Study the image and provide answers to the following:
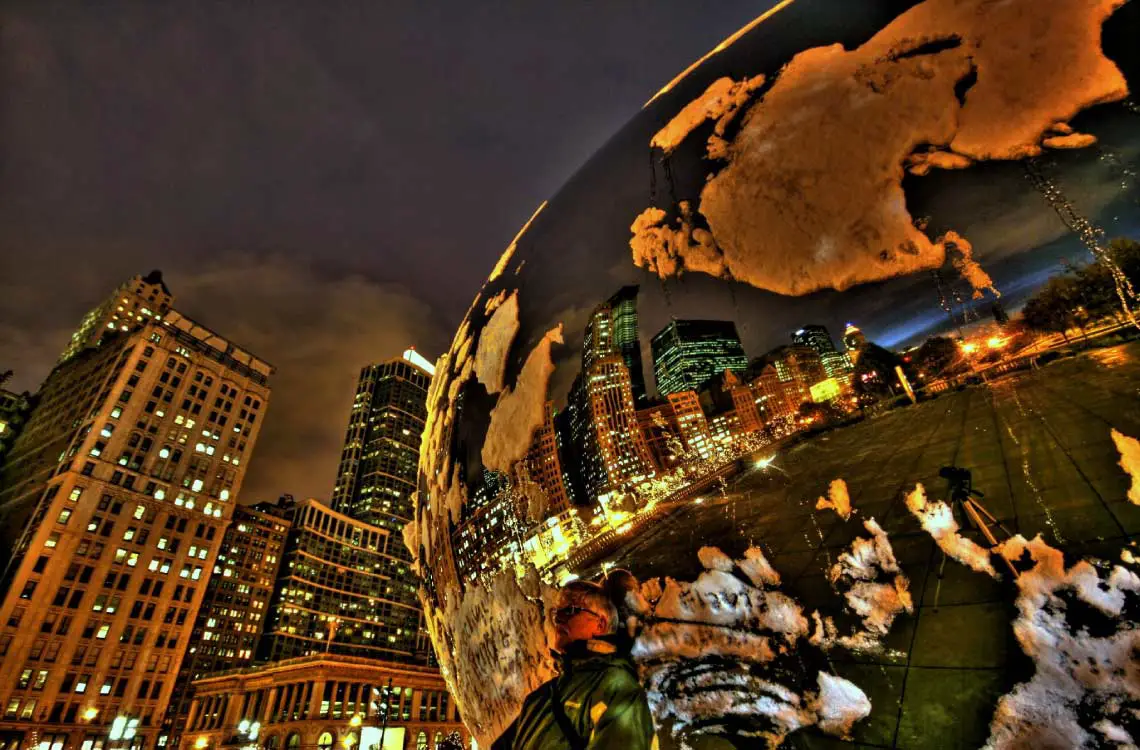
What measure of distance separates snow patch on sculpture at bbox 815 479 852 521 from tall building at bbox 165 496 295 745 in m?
83.6

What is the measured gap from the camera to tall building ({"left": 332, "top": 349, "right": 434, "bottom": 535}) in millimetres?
120188

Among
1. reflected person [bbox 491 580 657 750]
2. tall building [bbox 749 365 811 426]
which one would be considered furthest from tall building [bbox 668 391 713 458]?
reflected person [bbox 491 580 657 750]

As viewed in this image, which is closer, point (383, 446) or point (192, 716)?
point (192, 716)

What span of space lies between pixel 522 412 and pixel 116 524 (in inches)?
2862

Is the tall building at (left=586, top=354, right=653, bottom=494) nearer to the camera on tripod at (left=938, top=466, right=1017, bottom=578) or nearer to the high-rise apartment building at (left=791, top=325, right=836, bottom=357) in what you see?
the high-rise apartment building at (left=791, top=325, right=836, bottom=357)

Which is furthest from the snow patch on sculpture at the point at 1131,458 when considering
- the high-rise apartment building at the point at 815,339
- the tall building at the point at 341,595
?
the tall building at the point at 341,595

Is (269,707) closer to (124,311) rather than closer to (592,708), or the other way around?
(124,311)

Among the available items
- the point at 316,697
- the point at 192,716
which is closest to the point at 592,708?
the point at 316,697

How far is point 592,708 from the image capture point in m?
2.09

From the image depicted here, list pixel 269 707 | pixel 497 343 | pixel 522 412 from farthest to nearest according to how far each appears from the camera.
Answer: pixel 269 707
pixel 497 343
pixel 522 412

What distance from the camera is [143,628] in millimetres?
53719

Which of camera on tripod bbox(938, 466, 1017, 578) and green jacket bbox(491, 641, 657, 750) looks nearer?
camera on tripod bbox(938, 466, 1017, 578)

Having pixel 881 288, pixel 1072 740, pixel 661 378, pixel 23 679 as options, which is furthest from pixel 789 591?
pixel 23 679

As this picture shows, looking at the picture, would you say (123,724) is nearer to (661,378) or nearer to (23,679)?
(23,679)
